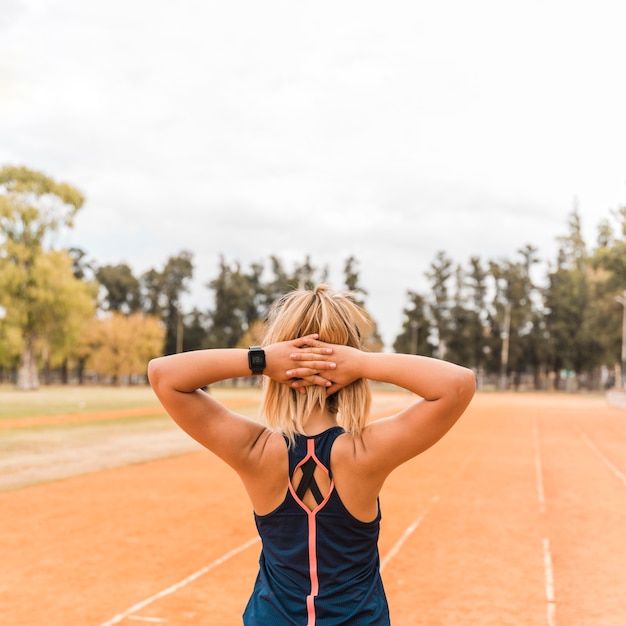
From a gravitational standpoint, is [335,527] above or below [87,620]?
above

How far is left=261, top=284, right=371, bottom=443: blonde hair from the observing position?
6.98 ft

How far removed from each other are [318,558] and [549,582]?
6961 millimetres

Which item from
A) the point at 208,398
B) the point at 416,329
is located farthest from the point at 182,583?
the point at 416,329

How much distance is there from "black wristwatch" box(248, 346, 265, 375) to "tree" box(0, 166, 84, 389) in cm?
5330

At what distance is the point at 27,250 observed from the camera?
175 ft

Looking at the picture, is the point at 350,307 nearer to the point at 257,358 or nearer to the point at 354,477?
the point at 257,358

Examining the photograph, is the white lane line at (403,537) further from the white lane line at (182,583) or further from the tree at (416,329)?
the tree at (416,329)

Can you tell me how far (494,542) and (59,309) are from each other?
47.4m

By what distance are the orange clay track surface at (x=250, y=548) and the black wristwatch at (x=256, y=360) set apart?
5.22 metres

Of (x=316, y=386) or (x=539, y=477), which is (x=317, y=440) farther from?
(x=539, y=477)

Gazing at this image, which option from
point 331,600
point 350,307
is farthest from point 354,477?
point 350,307

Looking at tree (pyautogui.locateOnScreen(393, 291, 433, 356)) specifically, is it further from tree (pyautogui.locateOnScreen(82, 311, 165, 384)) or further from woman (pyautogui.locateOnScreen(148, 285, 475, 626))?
woman (pyautogui.locateOnScreen(148, 285, 475, 626))

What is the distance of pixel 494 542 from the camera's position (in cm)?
1008

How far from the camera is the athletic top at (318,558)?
209 centimetres
